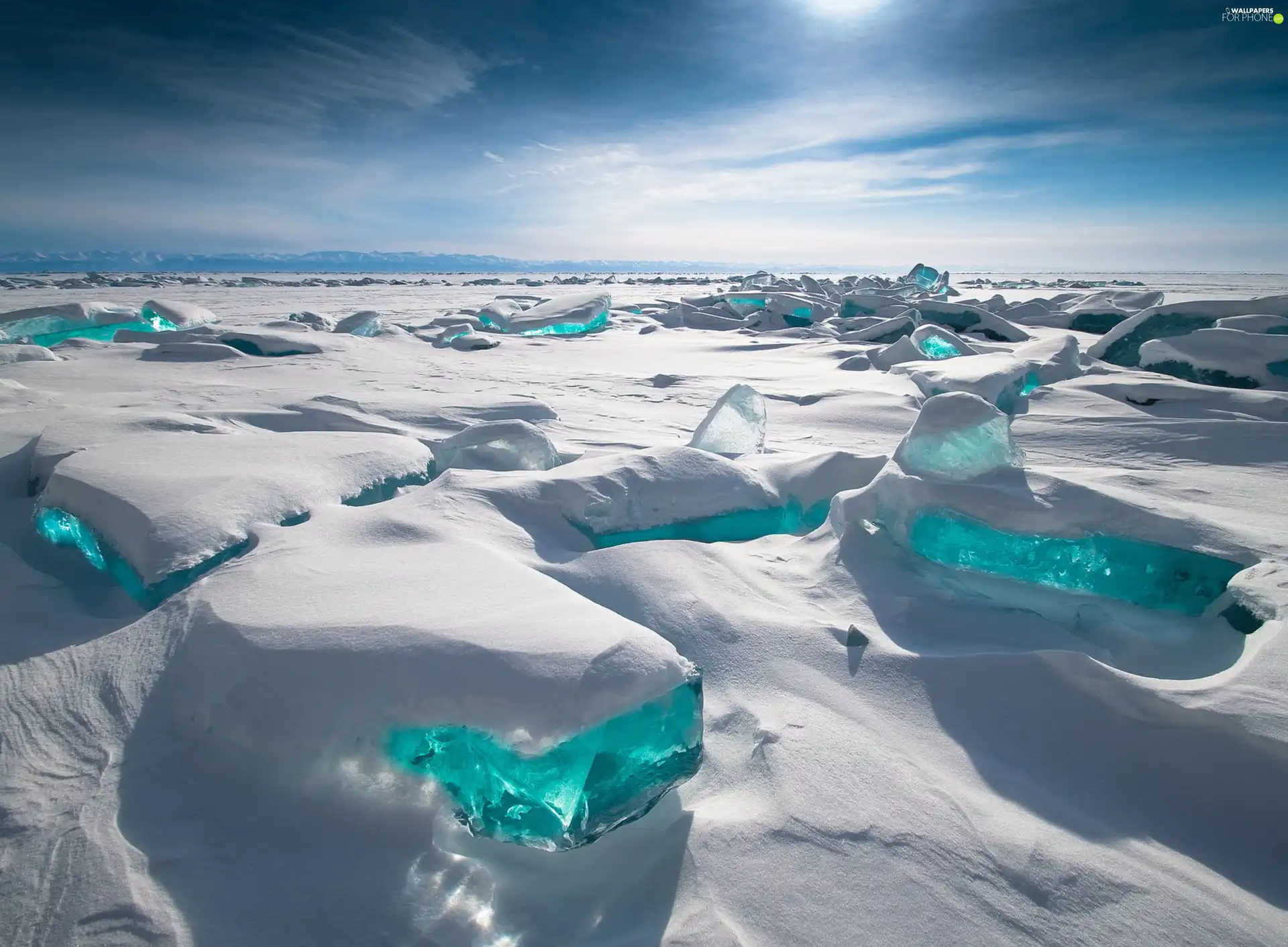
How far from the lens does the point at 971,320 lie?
729 centimetres

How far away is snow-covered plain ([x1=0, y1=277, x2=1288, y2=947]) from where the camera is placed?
34.8 inches

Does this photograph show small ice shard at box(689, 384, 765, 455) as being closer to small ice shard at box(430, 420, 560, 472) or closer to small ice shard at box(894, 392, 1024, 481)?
small ice shard at box(430, 420, 560, 472)

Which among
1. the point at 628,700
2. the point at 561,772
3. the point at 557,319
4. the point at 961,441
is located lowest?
the point at 561,772

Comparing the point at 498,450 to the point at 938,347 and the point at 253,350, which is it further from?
the point at 938,347

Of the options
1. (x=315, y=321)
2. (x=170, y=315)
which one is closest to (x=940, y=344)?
(x=315, y=321)

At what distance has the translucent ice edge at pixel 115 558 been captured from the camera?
1.37m

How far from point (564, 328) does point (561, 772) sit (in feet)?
24.8

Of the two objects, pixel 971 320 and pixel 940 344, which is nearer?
pixel 940 344

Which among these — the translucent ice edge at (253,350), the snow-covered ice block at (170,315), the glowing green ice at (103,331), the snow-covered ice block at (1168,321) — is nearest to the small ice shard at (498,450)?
the translucent ice edge at (253,350)

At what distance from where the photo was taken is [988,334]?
23.1ft

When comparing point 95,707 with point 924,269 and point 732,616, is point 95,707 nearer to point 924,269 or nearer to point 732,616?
point 732,616

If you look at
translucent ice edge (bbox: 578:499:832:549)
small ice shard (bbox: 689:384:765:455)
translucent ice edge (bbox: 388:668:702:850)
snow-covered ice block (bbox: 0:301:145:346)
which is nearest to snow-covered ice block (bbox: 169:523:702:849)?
translucent ice edge (bbox: 388:668:702:850)

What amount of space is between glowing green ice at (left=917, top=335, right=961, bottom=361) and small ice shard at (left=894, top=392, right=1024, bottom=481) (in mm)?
3909

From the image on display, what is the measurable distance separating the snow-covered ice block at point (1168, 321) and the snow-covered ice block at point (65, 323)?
8885 millimetres
